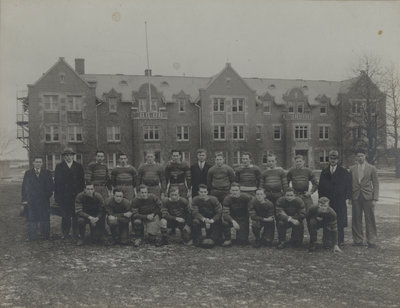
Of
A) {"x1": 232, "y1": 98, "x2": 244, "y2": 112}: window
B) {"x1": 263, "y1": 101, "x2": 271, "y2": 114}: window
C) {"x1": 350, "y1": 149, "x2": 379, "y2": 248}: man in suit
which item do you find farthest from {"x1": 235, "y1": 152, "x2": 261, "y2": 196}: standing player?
{"x1": 263, "y1": 101, "x2": 271, "y2": 114}: window

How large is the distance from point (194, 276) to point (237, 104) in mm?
35394

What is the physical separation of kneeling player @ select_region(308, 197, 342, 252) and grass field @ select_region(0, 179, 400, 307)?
0.33m

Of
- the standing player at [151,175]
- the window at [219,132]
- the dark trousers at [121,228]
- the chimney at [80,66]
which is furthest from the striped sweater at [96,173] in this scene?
the chimney at [80,66]

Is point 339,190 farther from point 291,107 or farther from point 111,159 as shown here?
point 291,107

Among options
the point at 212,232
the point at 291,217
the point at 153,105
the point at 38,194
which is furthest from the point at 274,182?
the point at 153,105

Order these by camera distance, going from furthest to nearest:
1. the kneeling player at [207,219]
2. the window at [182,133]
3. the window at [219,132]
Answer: the window at [219,132] → the window at [182,133] → the kneeling player at [207,219]

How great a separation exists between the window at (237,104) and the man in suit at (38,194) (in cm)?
3217

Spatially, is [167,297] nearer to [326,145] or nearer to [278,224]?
[278,224]

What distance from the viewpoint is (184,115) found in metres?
40.2

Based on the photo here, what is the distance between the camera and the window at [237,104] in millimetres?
A: 40750

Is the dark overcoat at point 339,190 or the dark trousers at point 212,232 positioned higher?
the dark overcoat at point 339,190

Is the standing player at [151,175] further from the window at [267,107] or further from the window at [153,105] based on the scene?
the window at [267,107]

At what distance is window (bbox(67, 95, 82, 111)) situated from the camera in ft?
118

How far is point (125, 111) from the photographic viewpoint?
3884 centimetres
